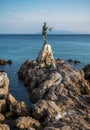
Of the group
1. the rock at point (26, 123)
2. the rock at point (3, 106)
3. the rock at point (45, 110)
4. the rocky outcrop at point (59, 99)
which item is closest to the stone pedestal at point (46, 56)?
the rocky outcrop at point (59, 99)

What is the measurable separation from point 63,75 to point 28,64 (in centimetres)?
1708

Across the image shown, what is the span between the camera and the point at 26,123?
34781 millimetres

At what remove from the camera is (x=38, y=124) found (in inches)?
1379

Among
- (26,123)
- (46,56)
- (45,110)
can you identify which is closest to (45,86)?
(45,110)

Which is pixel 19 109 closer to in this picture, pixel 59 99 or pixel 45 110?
pixel 45 110

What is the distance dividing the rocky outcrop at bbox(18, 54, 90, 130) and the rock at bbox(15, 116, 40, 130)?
100cm

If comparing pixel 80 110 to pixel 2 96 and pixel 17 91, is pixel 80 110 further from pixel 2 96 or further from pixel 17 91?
pixel 17 91

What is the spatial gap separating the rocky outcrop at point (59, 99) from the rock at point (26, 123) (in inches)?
39.4

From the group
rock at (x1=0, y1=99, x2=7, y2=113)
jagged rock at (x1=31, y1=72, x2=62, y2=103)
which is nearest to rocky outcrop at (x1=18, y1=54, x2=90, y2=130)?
jagged rock at (x1=31, y1=72, x2=62, y2=103)

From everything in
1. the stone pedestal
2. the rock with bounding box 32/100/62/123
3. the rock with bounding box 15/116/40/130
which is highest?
the stone pedestal

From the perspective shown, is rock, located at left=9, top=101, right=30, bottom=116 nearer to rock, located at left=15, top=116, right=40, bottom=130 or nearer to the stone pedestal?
rock, located at left=15, top=116, right=40, bottom=130

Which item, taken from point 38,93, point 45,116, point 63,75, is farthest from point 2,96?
point 63,75

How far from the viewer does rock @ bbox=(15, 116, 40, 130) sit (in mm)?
34656

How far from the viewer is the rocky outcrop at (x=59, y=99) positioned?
34562 mm
